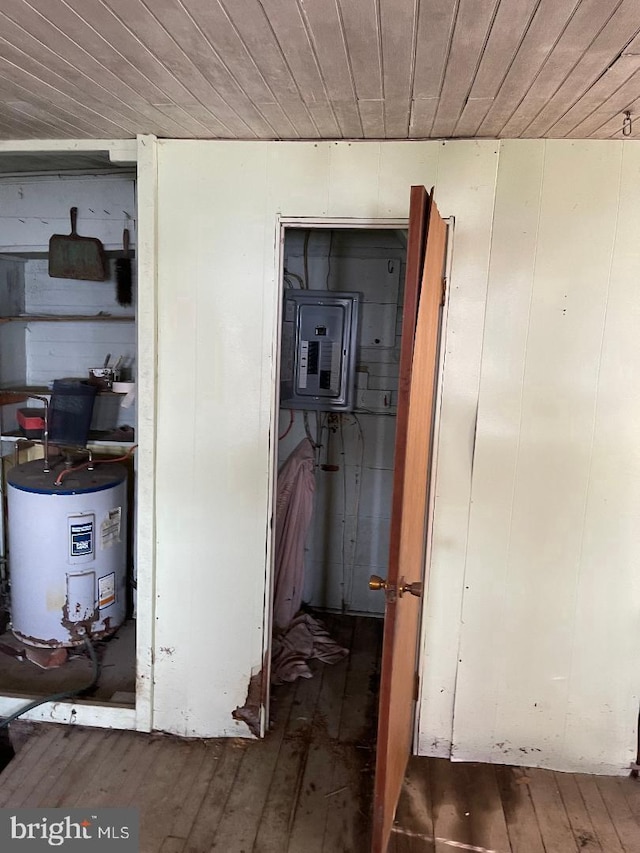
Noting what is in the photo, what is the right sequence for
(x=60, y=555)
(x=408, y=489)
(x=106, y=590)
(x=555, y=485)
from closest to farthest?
(x=408, y=489) → (x=555, y=485) → (x=60, y=555) → (x=106, y=590)

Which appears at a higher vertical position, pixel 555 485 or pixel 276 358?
pixel 276 358

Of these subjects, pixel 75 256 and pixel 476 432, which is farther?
pixel 75 256

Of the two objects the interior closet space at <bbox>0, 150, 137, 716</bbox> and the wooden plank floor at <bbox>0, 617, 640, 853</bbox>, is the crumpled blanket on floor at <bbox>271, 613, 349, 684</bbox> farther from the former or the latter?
the interior closet space at <bbox>0, 150, 137, 716</bbox>

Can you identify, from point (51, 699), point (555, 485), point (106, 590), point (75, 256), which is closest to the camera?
point (555, 485)

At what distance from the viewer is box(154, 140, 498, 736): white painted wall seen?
87.7 inches

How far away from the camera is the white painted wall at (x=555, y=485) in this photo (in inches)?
86.1

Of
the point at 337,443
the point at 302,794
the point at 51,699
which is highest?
the point at 337,443

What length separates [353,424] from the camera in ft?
11.8

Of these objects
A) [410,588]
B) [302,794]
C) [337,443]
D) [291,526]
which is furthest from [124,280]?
[302,794]

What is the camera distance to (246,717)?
2.51 m

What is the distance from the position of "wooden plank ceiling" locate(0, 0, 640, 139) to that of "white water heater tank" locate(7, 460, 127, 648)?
166 centimetres

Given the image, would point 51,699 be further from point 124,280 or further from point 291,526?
point 124,280

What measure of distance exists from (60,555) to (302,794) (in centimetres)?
160

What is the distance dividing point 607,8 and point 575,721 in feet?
7.71
